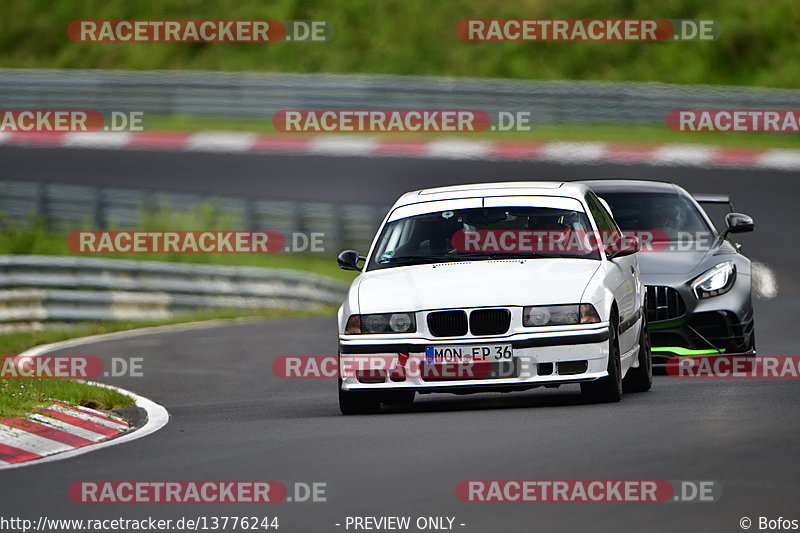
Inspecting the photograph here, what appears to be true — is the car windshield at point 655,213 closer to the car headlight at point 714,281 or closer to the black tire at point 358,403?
the car headlight at point 714,281

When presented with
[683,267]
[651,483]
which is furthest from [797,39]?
[651,483]

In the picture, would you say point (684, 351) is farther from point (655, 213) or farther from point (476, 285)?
point (476, 285)

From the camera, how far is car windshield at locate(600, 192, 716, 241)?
13773mm

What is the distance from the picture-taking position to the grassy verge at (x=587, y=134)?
32.2 metres

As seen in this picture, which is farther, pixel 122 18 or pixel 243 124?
pixel 122 18

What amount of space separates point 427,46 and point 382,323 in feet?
99.5

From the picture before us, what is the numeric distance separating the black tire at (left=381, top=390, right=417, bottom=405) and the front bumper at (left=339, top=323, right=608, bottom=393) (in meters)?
0.16

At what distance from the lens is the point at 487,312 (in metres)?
10.3

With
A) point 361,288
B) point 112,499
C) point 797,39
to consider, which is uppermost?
point 797,39

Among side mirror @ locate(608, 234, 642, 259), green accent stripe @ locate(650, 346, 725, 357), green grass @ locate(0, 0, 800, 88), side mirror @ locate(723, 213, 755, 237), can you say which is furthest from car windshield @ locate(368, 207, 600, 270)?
green grass @ locate(0, 0, 800, 88)

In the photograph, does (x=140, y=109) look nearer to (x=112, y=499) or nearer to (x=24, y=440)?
(x=24, y=440)

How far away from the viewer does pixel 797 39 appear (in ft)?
123

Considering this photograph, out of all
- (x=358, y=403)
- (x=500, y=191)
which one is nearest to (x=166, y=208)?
(x=500, y=191)

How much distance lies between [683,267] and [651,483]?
228 inches
